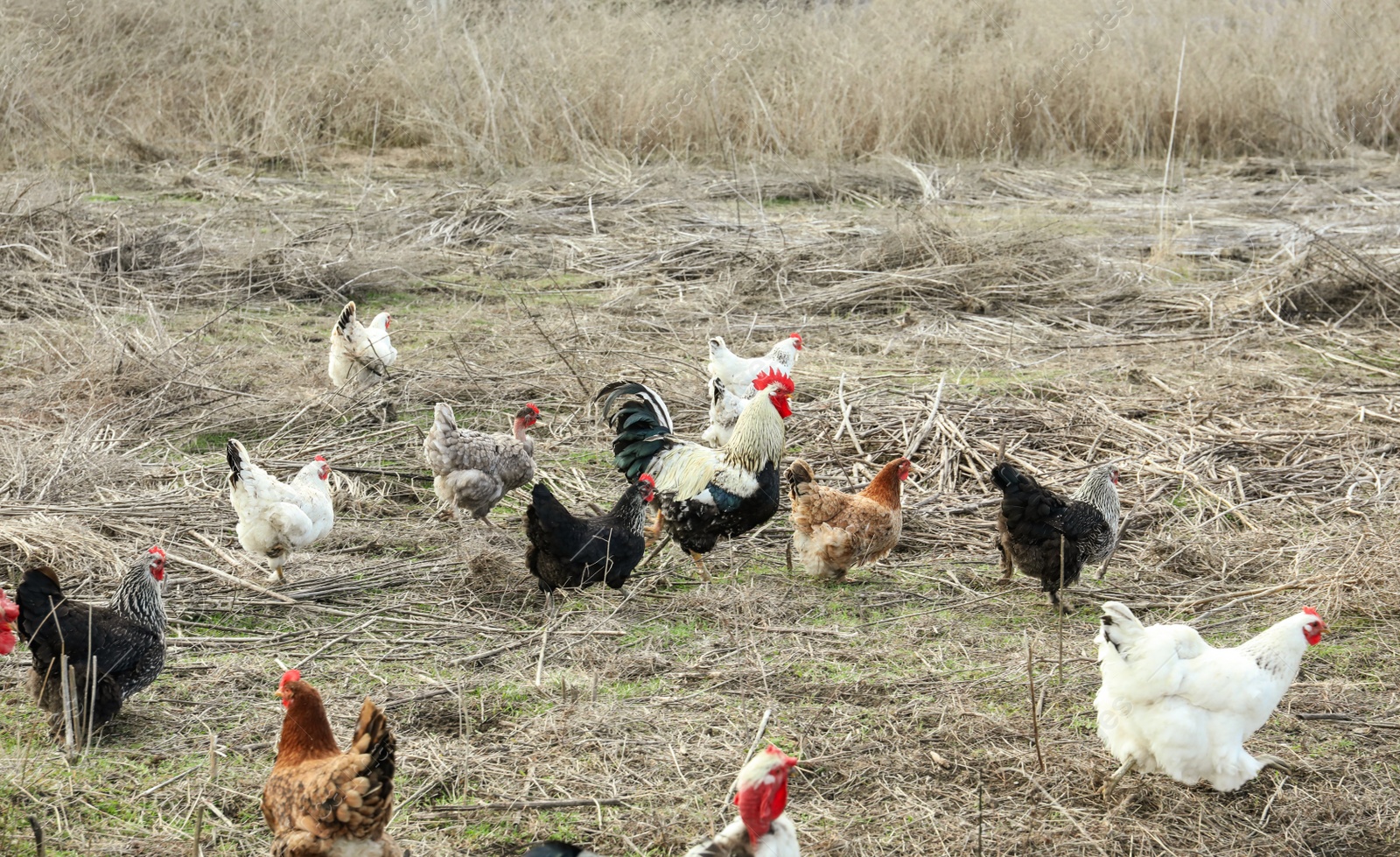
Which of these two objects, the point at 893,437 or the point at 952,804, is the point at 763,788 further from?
the point at 893,437

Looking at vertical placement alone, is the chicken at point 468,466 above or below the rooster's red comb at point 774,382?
below

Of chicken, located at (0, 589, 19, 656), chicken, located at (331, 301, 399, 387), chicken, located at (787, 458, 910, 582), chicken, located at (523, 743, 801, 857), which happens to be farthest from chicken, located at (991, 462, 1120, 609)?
chicken, located at (331, 301, 399, 387)

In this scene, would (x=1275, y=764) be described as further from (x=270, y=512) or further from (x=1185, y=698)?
(x=270, y=512)

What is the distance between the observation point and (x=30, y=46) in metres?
13.8

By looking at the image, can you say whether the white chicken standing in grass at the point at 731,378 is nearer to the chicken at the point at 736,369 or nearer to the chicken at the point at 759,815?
the chicken at the point at 736,369

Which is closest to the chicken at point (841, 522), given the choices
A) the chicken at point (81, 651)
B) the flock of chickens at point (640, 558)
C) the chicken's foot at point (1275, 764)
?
the flock of chickens at point (640, 558)

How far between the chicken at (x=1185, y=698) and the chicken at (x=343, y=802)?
83.4 inches

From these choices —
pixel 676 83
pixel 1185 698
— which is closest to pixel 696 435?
pixel 1185 698

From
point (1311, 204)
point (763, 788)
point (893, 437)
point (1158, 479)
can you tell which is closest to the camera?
point (763, 788)

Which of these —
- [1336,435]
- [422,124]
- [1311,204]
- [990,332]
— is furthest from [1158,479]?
[422,124]

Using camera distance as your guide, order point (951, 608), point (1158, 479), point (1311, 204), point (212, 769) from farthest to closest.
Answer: point (1311, 204)
point (1158, 479)
point (951, 608)
point (212, 769)

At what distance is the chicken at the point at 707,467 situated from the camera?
5.47 m

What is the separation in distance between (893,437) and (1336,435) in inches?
93.6

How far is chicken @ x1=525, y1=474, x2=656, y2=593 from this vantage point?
490cm
